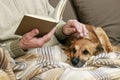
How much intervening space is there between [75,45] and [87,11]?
47 cm

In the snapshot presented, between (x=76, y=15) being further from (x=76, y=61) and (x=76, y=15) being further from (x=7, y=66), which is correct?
(x=7, y=66)

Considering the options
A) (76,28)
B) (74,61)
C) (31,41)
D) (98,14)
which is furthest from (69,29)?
(98,14)

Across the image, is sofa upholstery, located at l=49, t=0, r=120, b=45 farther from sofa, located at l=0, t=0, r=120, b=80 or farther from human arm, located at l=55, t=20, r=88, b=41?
human arm, located at l=55, t=20, r=88, b=41

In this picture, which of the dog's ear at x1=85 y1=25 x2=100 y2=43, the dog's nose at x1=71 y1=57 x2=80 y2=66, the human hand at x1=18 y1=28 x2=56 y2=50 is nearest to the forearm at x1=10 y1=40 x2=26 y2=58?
the human hand at x1=18 y1=28 x2=56 y2=50

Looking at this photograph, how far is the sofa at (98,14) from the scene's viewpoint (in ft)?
6.41

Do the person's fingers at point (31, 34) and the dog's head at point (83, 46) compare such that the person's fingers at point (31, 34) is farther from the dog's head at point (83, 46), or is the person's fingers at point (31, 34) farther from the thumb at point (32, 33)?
the dog's head at point (83, 46)

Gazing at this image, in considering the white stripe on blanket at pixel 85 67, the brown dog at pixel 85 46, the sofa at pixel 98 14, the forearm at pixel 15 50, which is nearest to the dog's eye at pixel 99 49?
the brown dog at pixel 85 46

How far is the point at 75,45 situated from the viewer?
5.13ft

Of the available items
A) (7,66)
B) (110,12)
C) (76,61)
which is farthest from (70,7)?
(7,66)

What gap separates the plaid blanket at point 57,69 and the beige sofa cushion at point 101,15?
0.60m

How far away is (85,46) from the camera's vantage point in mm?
1583

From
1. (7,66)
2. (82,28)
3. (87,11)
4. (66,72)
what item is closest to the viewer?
(7,66)

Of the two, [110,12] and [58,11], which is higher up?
[58,11]

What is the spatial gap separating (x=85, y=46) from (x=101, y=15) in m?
0.48
